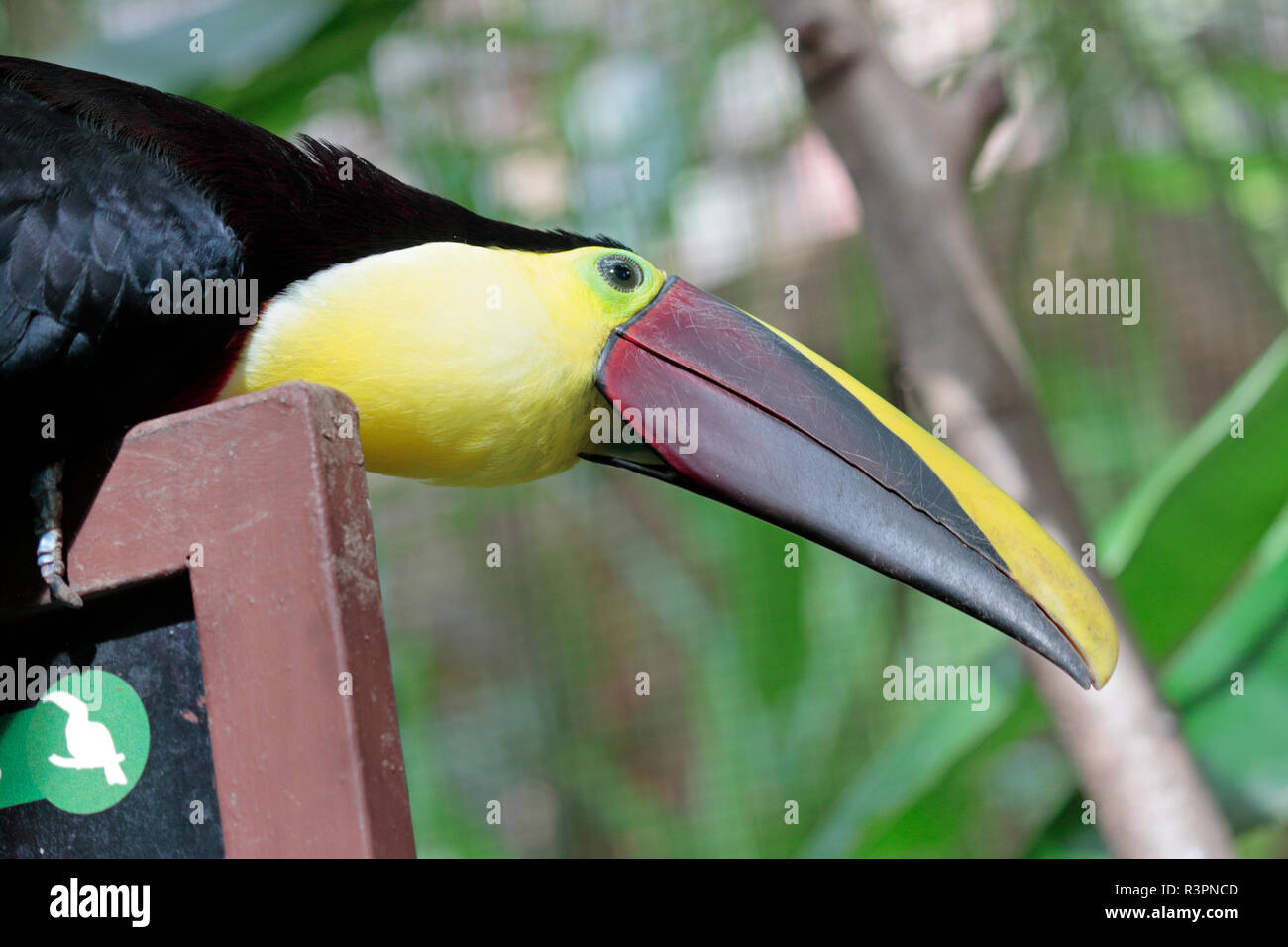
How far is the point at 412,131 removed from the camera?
2545mm

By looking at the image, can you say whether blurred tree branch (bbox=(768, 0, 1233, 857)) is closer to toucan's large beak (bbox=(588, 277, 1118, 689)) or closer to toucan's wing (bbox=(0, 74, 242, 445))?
toucan's large beak (bbox=(588, 277, 1118, 689))

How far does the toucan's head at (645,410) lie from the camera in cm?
95

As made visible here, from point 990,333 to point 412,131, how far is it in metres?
1.47

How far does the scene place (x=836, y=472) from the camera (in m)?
1.00

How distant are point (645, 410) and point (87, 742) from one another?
498 mm

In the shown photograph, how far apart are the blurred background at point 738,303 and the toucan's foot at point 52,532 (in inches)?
51.1

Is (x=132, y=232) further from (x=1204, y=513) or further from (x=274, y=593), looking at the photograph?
(x=1204, y=513)

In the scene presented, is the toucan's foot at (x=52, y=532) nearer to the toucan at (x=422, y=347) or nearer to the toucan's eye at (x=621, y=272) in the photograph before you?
the toucan at (x=422, y=347)

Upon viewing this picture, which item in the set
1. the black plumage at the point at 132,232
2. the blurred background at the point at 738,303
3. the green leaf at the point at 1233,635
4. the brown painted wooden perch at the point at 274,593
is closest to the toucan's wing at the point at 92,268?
the black plumage at the point at 132,232
